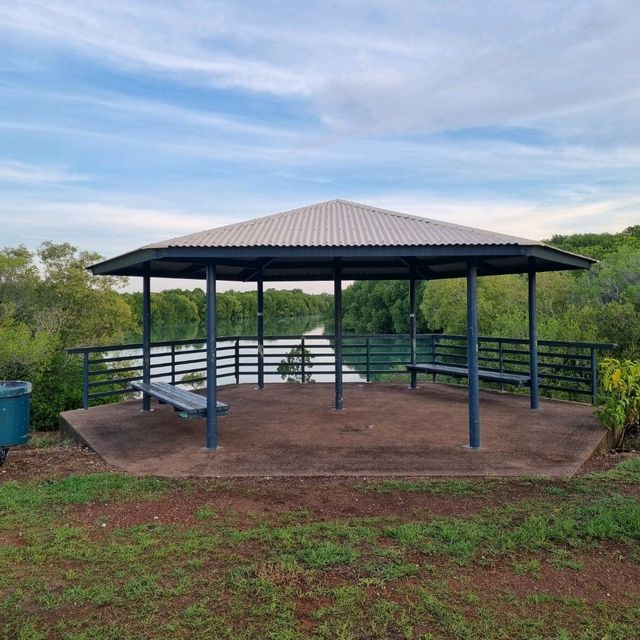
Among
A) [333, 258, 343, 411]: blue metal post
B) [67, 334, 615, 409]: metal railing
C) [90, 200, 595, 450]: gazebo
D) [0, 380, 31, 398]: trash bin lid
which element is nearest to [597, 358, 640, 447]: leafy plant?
[67, 334, 615, 409]: metal railing

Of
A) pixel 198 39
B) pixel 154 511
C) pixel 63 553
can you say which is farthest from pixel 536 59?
pixel 63 553

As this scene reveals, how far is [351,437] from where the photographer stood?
5.90m

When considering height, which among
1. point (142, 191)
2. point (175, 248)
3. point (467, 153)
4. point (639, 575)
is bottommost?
point (639, 575)

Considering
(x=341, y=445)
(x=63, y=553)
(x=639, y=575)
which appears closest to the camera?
(x=639, y=575)

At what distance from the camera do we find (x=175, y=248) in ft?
17.0

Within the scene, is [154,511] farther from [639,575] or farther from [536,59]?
[536,59]

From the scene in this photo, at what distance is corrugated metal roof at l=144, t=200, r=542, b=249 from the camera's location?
5.34m

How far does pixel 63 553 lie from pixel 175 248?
293cm

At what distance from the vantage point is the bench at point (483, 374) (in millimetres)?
7191

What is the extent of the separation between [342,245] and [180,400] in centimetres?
261

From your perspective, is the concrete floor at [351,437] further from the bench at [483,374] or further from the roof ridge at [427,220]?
the roof ridge at [427,220]

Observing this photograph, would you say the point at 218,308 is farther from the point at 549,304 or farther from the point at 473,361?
the point at 473,361

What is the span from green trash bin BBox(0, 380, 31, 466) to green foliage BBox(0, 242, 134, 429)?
7320 millimetres

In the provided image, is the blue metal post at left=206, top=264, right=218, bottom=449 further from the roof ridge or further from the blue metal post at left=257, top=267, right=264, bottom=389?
the blue metal post at left=257, top=267, right=264, bottom=389
